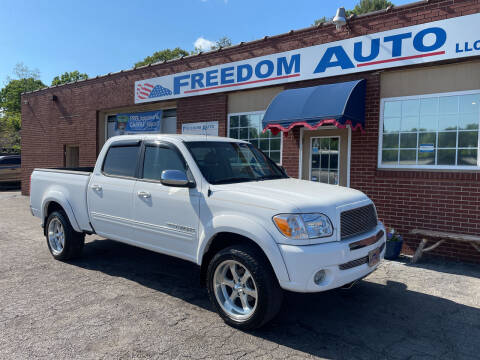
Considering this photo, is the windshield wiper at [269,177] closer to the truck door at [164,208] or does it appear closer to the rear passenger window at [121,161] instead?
the truck door at [164,208]

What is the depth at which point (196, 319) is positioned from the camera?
3.97m

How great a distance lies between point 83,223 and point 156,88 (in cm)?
735

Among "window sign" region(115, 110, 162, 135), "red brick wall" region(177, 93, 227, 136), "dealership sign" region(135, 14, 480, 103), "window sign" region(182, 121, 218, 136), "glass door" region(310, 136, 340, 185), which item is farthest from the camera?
"window sign" region(115, 110, 162, 135)

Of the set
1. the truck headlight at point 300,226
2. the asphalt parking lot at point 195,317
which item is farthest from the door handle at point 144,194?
the truck headlight at point 300,226

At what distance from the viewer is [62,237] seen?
19.9ft

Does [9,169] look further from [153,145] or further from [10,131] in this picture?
[10,131]

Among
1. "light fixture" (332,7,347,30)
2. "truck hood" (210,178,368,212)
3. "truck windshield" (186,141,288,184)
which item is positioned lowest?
"truck hood" (210,178,368,212)

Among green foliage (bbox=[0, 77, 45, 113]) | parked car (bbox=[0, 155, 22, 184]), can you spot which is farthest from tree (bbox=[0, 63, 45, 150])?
parked car (bbox=[0, 155, 22, 184])

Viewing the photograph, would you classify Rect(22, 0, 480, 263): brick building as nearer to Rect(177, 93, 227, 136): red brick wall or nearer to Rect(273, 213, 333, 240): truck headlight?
Rect(177, 93, 227, 136): red brick wall

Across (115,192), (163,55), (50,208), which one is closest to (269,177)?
(115,192)

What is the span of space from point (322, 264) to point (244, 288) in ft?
2.77

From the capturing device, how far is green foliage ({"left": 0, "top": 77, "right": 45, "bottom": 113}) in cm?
5197

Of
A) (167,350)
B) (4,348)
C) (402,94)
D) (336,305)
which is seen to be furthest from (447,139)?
(4,348)

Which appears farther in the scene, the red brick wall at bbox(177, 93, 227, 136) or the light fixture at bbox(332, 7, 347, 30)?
the red brick wall at bbox(177, 93, 227, 136)
